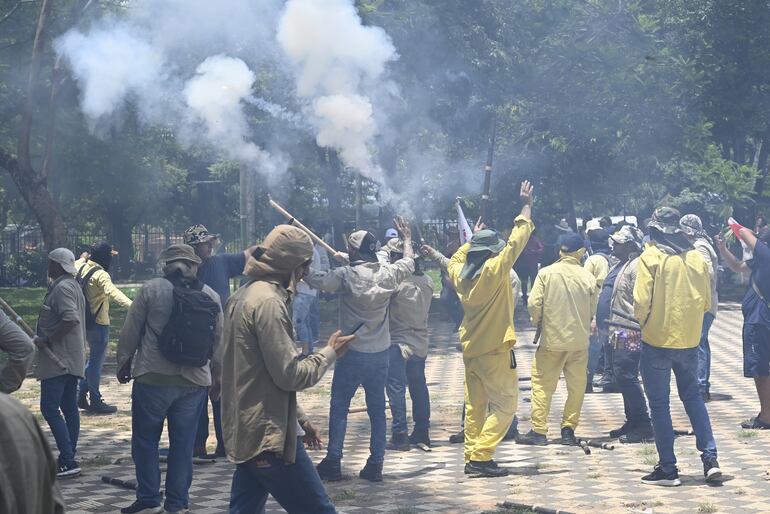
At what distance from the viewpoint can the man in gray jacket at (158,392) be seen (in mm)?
7023

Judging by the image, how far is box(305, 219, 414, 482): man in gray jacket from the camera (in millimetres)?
8570

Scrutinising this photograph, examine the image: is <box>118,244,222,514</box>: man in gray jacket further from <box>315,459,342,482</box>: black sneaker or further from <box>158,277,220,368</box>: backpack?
<box>315,459,342,482</box>: black sneaker

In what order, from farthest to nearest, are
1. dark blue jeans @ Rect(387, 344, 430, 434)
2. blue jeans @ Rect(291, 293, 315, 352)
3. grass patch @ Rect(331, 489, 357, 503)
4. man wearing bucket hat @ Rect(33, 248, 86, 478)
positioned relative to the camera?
blue jeans @ Rect(291, 293, 315, 352), dark blue jeans @ Rect(387, 344, 430, 434), man wearing bucket hat @ Rect(33, 248, 86, 478), grass patch @ Rect(331, 489, 357, 503)

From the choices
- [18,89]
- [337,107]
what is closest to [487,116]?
[337,107]

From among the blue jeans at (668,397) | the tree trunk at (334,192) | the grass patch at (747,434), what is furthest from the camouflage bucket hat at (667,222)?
the tree trunk at (334,192)

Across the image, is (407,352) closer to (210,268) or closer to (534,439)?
(534,439)

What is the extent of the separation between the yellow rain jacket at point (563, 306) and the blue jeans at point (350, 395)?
182cm

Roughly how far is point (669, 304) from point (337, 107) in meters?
10.2

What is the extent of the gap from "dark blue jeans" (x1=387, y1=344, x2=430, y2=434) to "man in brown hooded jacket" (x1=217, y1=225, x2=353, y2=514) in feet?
15.1

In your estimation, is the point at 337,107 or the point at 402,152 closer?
the point at 337,107

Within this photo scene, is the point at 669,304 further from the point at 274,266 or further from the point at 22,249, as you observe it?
the point at 22,249

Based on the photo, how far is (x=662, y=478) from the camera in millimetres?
8156

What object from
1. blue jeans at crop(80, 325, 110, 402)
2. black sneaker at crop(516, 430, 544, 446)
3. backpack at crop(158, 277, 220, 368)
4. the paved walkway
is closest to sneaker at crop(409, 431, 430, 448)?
the paved walkway

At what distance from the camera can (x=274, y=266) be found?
5.12 metres
